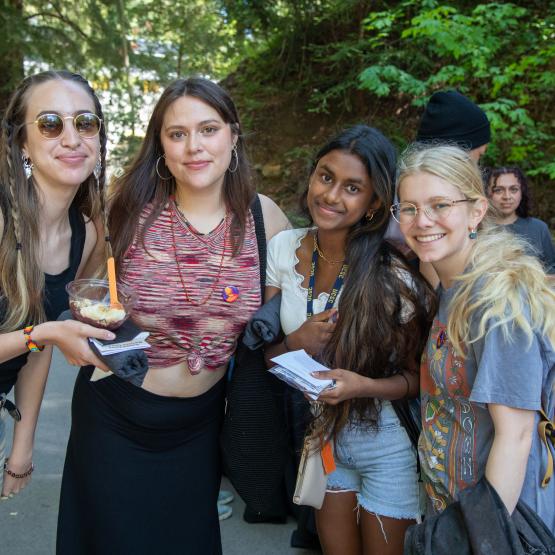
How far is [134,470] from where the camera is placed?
8.07 feet

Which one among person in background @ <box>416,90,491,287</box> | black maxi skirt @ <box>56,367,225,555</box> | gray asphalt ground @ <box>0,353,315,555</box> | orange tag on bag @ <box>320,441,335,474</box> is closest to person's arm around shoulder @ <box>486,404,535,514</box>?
orange tag on bag @ <box>320,441,335,474</box>

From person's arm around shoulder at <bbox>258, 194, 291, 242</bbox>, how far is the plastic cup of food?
2.41 feet

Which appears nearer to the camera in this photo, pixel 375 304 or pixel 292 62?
pixel 375 304

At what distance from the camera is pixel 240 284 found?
249 centimetres

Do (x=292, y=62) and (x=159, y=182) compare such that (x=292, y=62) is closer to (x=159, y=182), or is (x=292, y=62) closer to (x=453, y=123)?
(x=453, y=123)

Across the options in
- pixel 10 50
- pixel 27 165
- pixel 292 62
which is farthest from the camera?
pixel 292 62

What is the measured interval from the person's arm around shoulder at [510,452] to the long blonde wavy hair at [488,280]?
230mm

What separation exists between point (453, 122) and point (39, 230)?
86.2 inches

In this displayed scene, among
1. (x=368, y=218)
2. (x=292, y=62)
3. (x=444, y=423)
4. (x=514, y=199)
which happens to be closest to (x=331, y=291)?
(x=368, y=218)

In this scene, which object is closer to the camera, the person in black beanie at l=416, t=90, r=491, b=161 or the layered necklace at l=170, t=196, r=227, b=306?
the layered necklace at l=170, t=196, r=227, b=306

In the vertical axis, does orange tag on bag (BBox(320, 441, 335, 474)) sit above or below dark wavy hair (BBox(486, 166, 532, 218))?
below

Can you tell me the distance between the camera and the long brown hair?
2186 mm

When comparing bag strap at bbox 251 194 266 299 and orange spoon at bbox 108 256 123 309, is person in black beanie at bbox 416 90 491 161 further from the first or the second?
orange spoon at bbox 108 256 123 309

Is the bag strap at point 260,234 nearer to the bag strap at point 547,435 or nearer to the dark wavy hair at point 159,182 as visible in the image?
the dark wavy hair at point 159,182
